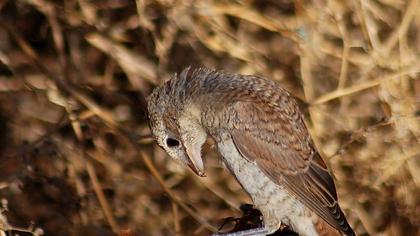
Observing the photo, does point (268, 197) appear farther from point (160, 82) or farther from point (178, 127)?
point (160, 82)

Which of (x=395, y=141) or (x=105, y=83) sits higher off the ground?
(x=105, y=83)

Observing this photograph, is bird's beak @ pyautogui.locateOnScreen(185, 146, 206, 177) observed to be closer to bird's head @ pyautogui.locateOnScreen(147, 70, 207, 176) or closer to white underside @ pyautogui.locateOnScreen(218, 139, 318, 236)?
bird's head @ pyautogui.locateOnScreen(147, 70, 207, 176)

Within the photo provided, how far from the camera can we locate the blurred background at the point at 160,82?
6.08 m

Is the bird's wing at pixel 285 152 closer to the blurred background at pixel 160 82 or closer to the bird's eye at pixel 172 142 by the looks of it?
the bird's eye at pixel 172 142

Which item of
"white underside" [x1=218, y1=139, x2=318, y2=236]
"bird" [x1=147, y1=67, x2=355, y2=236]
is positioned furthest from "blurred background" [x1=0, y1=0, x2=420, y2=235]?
"white underside" [x1=218, y1=139, x2=318, y2=236]

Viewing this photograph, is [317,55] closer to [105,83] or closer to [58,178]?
[105,83]

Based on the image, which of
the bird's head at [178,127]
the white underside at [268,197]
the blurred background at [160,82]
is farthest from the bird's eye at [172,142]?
the blurred background at [160,82]

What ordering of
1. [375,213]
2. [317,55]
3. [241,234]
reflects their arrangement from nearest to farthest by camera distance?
[241,234] → [317,55] → [375,213]

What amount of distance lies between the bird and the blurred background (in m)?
1.34

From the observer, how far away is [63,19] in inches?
244

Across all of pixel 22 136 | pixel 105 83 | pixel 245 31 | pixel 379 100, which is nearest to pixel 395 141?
pixel 379 100

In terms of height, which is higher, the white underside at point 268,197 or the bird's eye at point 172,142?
the bird's eye at point 172,142

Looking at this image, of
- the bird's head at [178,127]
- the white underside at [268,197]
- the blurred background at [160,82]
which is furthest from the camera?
the blurred background at [160,82]

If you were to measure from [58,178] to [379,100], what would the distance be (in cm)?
203
